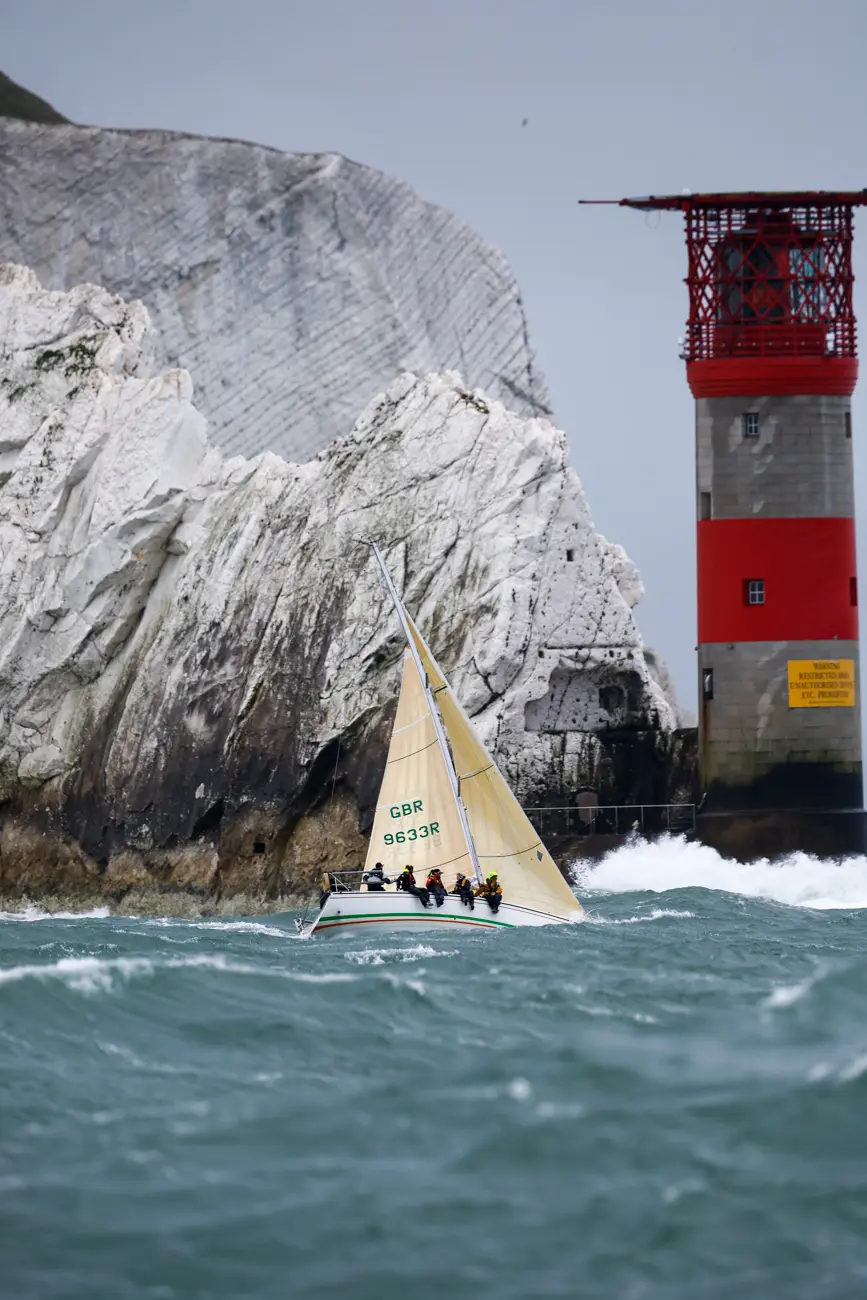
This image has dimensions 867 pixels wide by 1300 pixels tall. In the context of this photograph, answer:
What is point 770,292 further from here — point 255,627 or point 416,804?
point 416,804

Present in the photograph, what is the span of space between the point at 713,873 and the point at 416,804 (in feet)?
40.3

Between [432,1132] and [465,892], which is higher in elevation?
[465,892]

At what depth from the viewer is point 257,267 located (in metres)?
75.4

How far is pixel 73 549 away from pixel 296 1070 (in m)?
39.5

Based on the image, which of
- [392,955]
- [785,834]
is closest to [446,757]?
[392,955]

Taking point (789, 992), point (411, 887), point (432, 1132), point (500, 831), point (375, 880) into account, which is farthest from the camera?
point (500, 831)

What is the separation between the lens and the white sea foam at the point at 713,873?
51406 mm

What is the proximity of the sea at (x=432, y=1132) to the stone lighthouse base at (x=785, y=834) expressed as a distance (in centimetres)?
2440

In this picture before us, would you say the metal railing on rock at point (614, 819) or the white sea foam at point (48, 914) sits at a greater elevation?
the metal railing on rock at point (614, 819)

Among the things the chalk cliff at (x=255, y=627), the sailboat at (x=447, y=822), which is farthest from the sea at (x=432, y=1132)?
the chalk cliff at (x=255, y=627)

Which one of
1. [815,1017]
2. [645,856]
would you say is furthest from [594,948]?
[645,856]

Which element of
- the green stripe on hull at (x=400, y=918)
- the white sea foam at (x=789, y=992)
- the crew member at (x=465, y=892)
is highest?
the crew member at (x=465, y=892)

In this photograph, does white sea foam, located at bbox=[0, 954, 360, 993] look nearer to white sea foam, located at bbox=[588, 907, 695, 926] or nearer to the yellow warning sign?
white sea foam, located at bbox=[588, 907, 695, 926]

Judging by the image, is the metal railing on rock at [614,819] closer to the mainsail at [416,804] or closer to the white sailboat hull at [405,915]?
the mainsail at [416,804]
